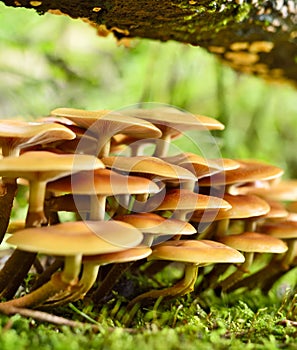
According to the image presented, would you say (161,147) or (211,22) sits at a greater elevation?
(211,22)

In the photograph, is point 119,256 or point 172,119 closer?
point 119,256

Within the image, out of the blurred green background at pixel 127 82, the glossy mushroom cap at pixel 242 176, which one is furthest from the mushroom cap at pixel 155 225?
the blurred green background at pixel 127 82

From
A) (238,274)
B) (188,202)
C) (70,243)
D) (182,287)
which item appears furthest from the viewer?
(238,274)

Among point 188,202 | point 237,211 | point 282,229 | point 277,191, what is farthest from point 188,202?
point 277,191

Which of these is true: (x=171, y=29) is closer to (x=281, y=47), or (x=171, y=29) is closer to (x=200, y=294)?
(x=281, y=47)

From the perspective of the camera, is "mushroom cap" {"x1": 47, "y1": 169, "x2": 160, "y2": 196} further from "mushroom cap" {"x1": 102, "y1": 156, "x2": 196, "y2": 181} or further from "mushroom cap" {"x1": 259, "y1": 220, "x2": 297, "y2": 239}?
"mushroom cap" {"x1": 259, "y1": 220, "x2": 297, "y2": 239}

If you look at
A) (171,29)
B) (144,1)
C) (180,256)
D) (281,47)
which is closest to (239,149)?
(281,47)

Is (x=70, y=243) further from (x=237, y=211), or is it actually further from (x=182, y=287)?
(x=237, y=211)

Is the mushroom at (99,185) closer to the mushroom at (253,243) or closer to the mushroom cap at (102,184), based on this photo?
the mushroom cap at (102,184)

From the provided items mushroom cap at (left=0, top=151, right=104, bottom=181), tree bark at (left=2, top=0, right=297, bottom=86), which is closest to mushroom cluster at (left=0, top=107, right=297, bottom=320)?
mushroom cap at (left=0, top=151, right=104, bottom=181)
